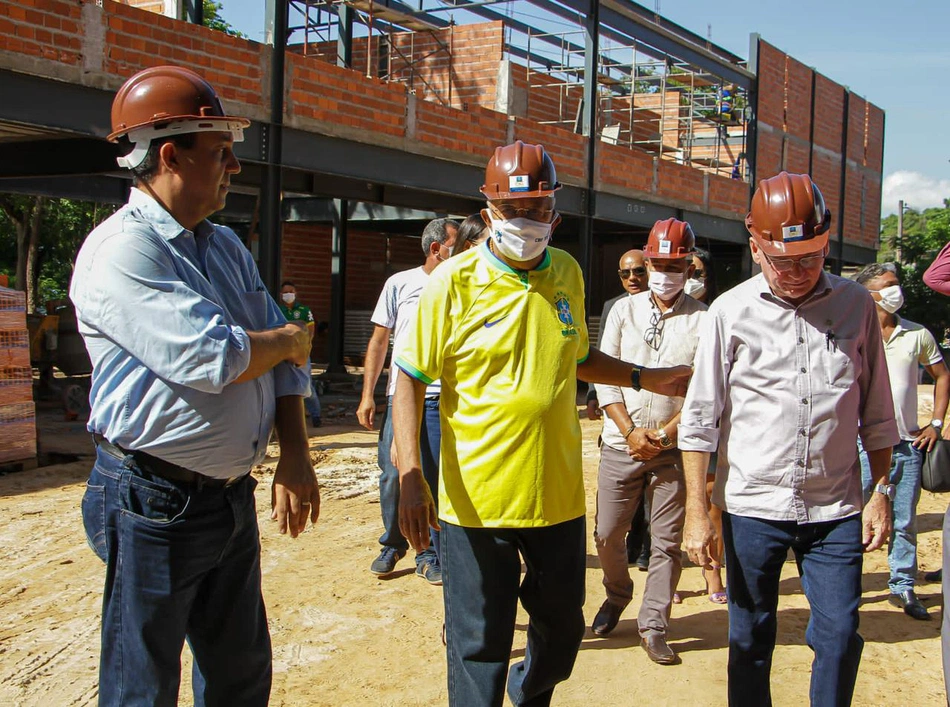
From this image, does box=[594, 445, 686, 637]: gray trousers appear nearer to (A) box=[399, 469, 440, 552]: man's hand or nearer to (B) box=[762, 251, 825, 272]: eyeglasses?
(B) box=[762, 251, 825, 272]: eyeglasses

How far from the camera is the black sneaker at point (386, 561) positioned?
5.73 meters

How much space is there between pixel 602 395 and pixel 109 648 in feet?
9.55

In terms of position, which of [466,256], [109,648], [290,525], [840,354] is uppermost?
[466,256]

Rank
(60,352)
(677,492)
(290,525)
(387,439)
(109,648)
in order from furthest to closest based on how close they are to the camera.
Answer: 1. (60,352)
2. (387,439)
3. (677,492)
4. (290,525)
5. (109,648)

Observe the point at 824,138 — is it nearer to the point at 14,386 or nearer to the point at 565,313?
the point at 14,386

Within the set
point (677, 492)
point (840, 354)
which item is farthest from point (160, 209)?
point (677, 492)

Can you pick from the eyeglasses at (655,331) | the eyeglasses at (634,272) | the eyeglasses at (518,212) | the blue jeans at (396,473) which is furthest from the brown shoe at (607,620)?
the eyeglasses at (518,212)

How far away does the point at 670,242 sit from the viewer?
4.67 metres

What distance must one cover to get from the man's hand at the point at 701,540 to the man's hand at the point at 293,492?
54.6 inches

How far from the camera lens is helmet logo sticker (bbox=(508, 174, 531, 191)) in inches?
127

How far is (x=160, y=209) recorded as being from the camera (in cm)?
252

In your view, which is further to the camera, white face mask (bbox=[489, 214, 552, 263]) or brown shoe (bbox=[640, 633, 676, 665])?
brown shoe (bbox=[640, 633, 676, 665])

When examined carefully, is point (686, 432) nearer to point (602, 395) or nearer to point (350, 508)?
point (602, 395)

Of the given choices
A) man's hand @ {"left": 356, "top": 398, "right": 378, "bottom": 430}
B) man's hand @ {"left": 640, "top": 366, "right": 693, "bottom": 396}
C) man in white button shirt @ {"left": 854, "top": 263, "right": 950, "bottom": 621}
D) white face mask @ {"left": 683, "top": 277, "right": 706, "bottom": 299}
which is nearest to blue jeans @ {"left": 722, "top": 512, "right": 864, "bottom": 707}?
man's hand @ {"left": 640, "top": 366, "right": 693, "bottom": 396}
